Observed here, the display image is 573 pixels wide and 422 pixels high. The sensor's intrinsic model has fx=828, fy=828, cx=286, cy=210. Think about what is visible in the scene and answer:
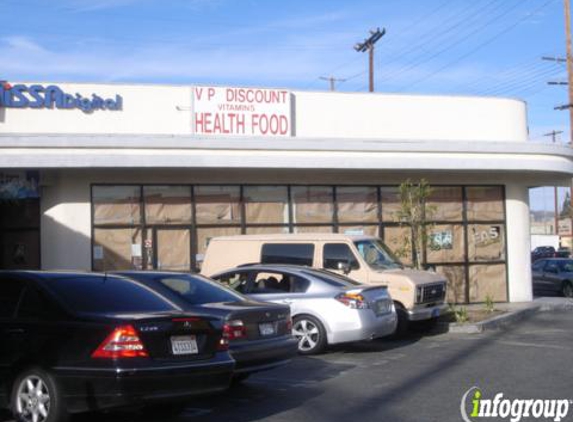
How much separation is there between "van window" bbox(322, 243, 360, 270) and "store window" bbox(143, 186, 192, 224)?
575 centimetres

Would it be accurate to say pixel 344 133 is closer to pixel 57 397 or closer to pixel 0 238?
pixel 0 238

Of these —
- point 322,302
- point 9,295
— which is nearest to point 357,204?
point 322,302

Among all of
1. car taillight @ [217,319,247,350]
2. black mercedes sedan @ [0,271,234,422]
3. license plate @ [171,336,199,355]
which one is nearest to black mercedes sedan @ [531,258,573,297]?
car taillight @ [217,319,247,350]

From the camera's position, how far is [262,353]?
9.82 m

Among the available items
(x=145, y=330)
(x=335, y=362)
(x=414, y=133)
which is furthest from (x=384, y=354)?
(x=414, y=133)

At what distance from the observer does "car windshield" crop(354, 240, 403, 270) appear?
1588cm

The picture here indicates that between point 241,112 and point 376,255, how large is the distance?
6402 millimetres

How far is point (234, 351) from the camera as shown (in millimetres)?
9477

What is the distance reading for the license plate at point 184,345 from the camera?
7.85 m

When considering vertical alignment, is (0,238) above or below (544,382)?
above

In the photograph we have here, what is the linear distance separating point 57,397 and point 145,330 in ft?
3.24

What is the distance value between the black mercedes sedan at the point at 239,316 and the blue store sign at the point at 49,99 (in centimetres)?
1037

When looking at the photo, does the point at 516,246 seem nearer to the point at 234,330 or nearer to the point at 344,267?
the point at 344,267

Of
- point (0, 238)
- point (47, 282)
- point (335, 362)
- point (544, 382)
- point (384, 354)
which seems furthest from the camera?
point (0, 238)
